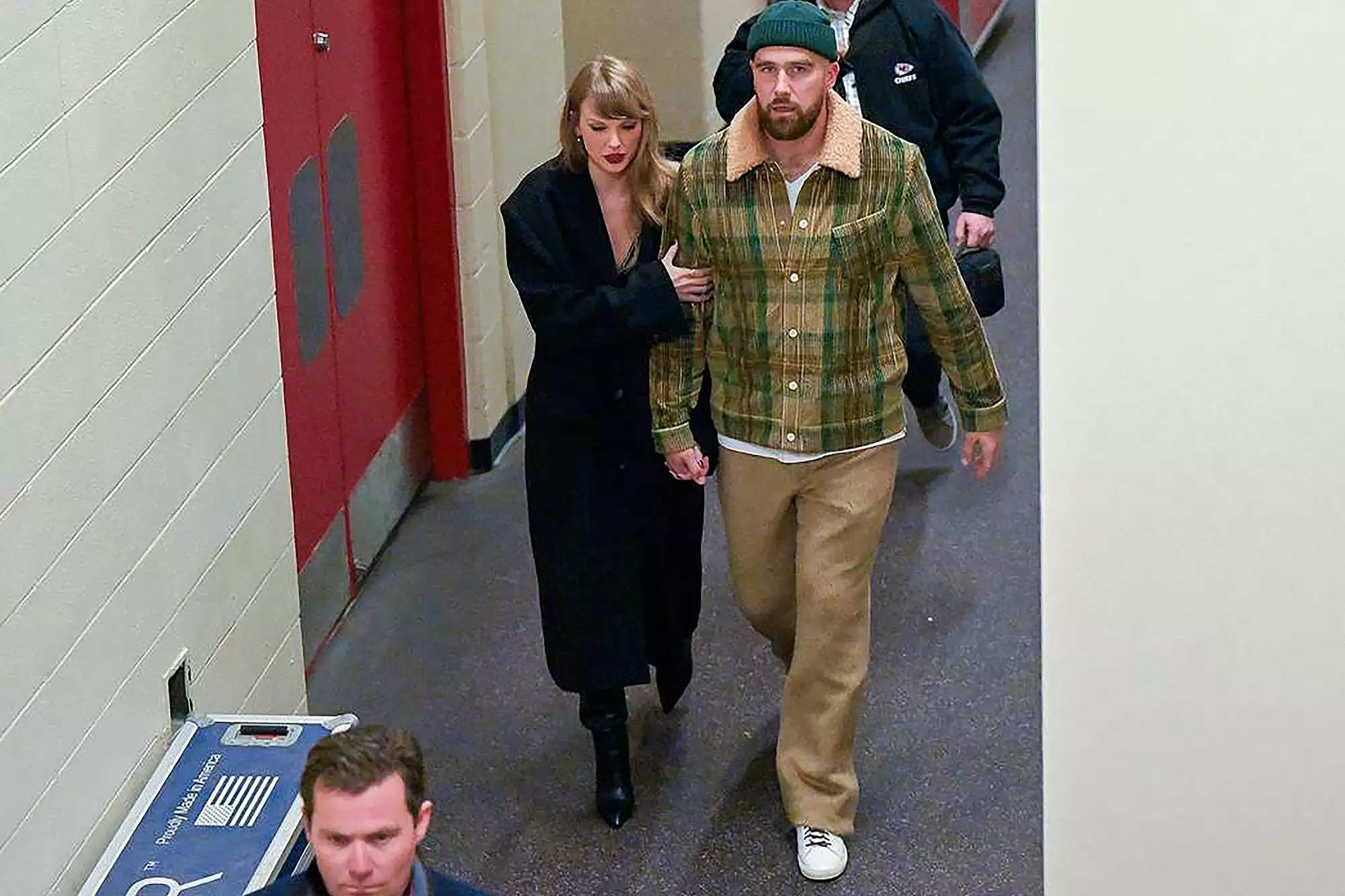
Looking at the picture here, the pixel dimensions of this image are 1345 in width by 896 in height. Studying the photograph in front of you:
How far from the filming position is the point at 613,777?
4133 millimetres

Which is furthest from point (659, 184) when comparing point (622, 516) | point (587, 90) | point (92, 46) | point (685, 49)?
point (685, 49)

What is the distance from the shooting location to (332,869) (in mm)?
2561

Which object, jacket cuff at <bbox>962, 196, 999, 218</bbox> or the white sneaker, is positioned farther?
jacket cuff at <bbox>962, 196, 999, 218</bbox>

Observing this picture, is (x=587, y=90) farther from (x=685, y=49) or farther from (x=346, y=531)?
(x=685, y=49)

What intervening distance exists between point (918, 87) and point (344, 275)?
141 cm

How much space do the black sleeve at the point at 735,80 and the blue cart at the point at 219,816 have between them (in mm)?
1797

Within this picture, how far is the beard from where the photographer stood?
3.54 meters

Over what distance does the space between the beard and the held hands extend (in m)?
0.29

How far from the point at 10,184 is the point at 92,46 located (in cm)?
37

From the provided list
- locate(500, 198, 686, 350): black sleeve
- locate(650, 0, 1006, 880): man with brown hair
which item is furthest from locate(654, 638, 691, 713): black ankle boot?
locate(500, 198, 686, 350): black sleeve

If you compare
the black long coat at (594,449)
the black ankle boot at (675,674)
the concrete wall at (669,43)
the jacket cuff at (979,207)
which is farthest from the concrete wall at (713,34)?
the black long coat at (594,449)

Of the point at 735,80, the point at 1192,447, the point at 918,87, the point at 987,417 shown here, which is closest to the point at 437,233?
the point at 735,80

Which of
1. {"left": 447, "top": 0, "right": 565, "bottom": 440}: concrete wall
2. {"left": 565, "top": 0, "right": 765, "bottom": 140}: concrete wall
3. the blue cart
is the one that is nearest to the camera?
the blue cart

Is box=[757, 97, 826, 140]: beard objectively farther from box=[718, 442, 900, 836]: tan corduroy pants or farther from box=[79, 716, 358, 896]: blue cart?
box=[79, 716, 358, 896]: blue cart
